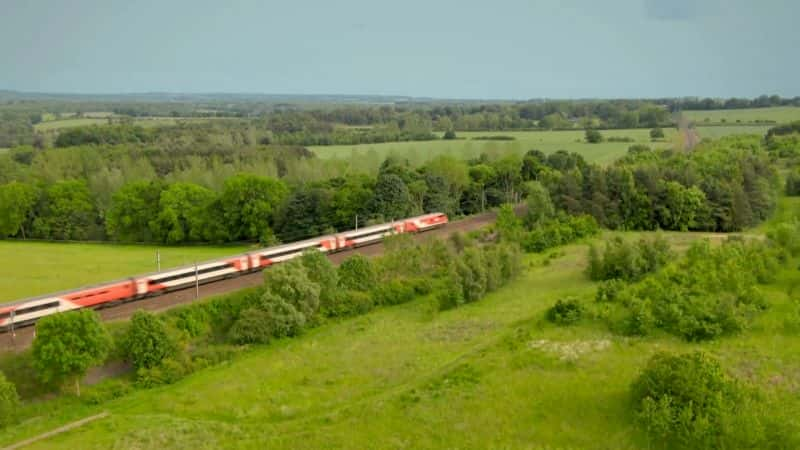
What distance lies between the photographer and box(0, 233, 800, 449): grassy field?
27.8 meters

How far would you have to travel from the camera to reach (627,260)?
1966 inches

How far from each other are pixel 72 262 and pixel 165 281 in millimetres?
18235

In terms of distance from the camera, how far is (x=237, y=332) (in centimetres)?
4053

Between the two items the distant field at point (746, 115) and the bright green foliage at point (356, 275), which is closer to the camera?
the bright green foliage at point (356, 275)

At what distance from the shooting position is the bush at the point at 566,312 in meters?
38.5

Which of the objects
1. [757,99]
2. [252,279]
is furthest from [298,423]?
[757,99]

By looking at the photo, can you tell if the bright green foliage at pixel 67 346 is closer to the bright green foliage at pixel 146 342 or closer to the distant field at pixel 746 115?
the bright green foliage at pixel 146 342

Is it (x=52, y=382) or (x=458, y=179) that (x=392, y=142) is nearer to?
(x=458, y=179)

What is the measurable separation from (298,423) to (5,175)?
246 feet

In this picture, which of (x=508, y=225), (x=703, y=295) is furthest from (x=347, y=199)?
(x=703, y=295)

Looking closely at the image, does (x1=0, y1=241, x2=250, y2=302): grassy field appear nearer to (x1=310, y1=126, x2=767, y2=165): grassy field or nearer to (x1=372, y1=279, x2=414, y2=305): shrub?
(x1=372, y1=279, x2=414, y2=305): shrub

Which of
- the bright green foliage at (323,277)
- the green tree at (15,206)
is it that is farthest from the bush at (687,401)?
the green tree at (15,206)

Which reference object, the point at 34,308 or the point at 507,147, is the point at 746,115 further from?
the point at 34,308

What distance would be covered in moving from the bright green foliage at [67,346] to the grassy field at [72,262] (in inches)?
620
